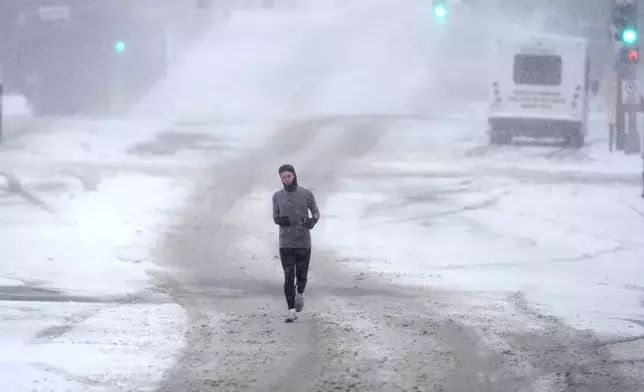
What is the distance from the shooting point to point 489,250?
13961 millimetres

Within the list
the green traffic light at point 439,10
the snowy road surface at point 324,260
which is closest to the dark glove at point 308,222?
the snowy road surface at point 324,260

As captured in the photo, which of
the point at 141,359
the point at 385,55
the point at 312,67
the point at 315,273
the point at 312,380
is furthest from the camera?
the point at 385,55

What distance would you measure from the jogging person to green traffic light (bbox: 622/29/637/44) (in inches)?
529

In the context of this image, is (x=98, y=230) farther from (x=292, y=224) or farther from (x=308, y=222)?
(x=308, y=222)

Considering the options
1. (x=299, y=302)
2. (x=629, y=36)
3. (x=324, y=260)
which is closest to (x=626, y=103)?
(x=629, y=36)

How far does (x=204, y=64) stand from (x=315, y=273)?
37.8 meters

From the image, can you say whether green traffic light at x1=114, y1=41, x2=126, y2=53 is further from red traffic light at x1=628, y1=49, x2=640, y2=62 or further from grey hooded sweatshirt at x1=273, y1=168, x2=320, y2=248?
grey hooded sweatshirt at x1=273, y1=168, x2=320, y2=248

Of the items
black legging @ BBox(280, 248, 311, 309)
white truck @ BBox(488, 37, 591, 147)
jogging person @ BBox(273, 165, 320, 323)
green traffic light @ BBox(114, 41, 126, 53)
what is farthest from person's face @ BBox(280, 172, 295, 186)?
green traffic light @ BBox(114, 41, 126, 53)

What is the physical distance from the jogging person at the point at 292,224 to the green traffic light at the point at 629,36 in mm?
13432

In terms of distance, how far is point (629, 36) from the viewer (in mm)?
20141

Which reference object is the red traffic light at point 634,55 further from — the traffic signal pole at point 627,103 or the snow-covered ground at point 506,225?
the snow-covered ground at point 506,225

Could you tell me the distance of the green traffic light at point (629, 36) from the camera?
20.1 metres

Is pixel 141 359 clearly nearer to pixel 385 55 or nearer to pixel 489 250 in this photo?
pixel 489 250

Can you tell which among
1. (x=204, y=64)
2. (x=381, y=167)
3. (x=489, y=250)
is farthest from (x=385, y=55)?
(x=489, y=250)
